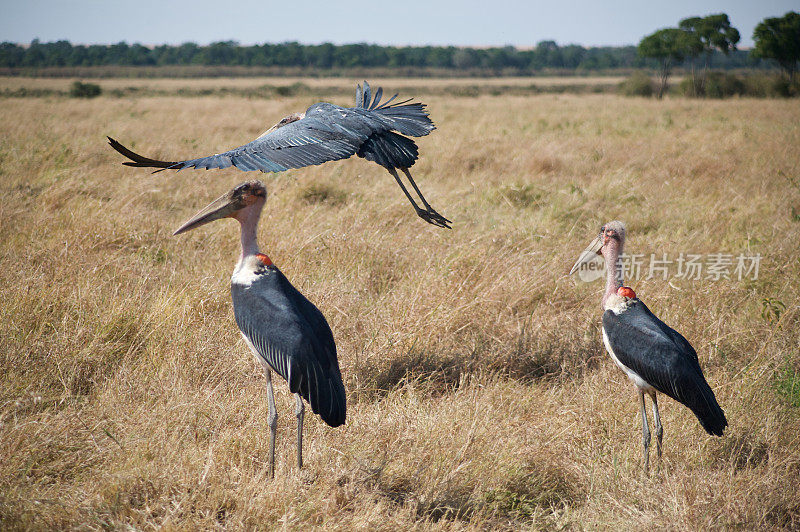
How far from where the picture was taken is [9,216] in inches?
215

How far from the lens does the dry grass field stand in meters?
2.64

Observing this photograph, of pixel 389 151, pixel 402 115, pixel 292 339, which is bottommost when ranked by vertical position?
pixel 292 339

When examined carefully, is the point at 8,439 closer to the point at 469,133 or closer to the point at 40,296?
the point at 40,296

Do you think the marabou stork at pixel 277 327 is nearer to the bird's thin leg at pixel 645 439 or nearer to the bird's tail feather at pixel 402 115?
the bird's tail feather at pixel 402 115

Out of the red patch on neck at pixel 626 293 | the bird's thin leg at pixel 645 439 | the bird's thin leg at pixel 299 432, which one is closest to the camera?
the bird's thin leg at pixel 299 432

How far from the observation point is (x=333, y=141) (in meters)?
3.20

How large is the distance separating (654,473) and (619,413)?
53 centimetres

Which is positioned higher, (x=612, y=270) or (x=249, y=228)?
(x=249, y=228)

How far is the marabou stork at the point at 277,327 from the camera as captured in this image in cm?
261

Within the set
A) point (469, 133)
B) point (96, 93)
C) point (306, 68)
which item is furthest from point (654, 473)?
point (306, 68)

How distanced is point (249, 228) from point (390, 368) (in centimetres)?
139

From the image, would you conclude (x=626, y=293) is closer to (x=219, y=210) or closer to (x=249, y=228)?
(x=249, y=228)
